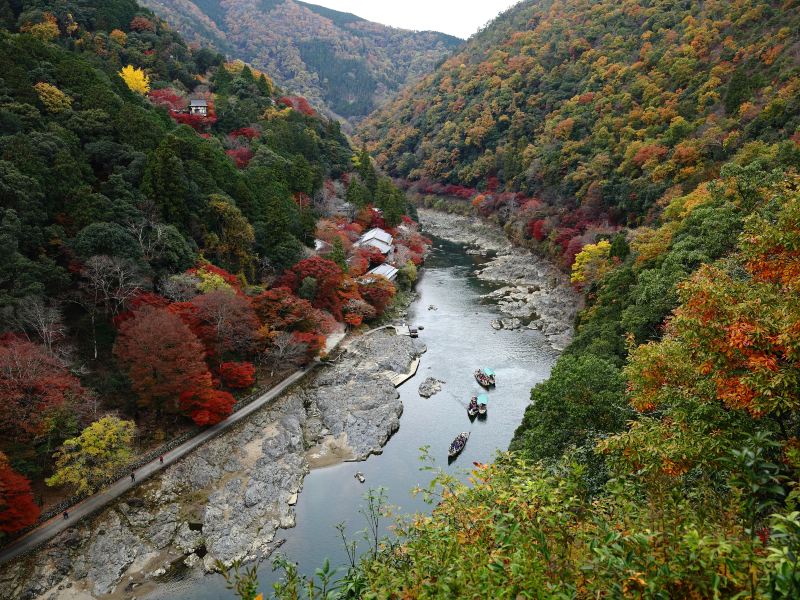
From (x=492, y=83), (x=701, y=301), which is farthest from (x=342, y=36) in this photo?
(x=701, y=301)

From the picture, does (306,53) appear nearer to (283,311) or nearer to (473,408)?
(283,311)

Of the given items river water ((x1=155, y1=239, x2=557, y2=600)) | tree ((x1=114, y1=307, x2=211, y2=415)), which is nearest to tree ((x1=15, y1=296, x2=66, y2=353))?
tree ((x1=114, y1=307, x2=211, y2=415))

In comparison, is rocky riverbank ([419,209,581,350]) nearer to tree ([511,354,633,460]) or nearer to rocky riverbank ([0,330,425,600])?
rocky riverbank ([0,330,425,600])

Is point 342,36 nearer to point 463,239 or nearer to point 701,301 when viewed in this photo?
point 463,239

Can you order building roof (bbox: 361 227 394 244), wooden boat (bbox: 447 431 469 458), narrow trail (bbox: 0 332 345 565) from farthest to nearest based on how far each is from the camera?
1. building roof (bbox: 361 227 394 244)
2. wooden boat (bbox: 447 431 469 458)
3. narrow trail (bbox: 0 332 345 565)

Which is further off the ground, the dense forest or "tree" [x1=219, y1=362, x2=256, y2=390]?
the dense forest

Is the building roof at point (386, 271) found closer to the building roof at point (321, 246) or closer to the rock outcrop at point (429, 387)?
the building roof at point (321, 246)
